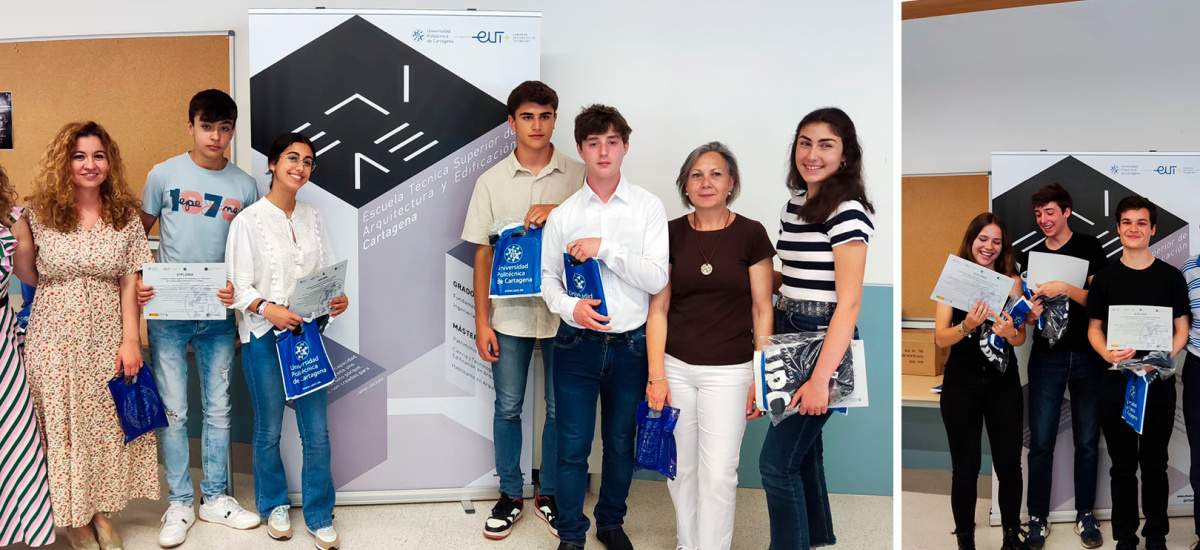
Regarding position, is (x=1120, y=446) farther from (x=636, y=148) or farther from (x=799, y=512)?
(x=636, y=148)

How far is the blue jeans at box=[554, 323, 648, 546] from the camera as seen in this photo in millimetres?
2613

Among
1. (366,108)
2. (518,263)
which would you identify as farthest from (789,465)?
(366,108)

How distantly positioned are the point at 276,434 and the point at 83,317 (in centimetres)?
82

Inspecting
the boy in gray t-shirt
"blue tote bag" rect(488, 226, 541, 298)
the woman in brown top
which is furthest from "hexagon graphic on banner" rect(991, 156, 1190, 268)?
the boy in gray t-shirt

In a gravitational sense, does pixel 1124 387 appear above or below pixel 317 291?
below

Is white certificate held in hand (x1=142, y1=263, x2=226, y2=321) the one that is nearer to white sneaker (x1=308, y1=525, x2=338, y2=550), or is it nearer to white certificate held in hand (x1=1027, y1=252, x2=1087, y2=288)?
white sneaker (x1=308, y1=525, x2=338, y2=550)

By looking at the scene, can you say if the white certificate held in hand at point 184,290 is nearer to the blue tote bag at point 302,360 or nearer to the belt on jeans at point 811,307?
the blue tote bag at point 302,360

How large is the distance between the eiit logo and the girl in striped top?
1.47 m

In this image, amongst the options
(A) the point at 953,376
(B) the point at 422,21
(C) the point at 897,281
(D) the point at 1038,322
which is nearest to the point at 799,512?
(C) the point at 897,281

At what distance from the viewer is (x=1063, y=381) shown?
3.39 meters

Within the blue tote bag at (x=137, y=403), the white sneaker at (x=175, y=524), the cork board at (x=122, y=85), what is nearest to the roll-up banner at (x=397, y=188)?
the white sneaker at (x=175, y=524)

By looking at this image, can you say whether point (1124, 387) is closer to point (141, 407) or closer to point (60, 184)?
point (141, 407)

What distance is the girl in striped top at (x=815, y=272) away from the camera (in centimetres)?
224

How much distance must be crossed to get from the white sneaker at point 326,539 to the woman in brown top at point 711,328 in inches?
55.6
